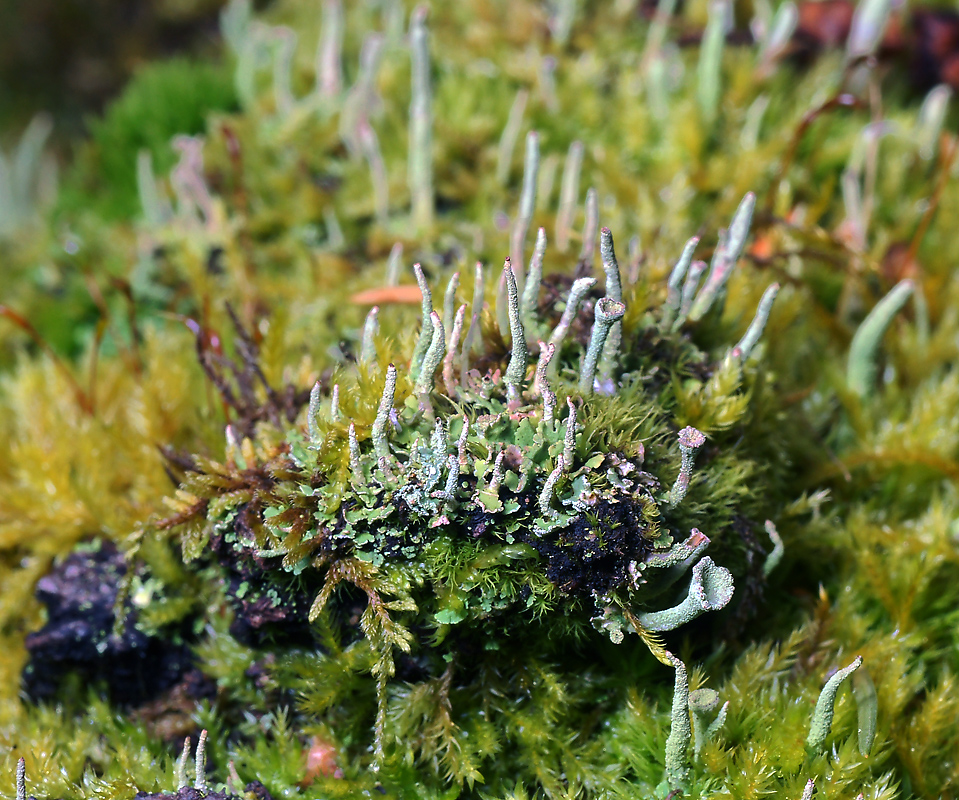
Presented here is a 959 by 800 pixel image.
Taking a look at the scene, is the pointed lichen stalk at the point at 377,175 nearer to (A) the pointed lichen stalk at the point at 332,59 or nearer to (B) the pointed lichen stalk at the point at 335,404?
(A) the pointed lichen stalk at the point at 332,59

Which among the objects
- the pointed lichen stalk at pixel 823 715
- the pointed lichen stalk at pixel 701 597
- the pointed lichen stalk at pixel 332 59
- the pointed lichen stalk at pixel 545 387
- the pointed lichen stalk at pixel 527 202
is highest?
the pointed lichen stalk at pixel 332 59

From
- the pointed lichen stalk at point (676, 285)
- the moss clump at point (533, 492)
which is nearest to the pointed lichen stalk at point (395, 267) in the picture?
the moss clump at point (533, 492)

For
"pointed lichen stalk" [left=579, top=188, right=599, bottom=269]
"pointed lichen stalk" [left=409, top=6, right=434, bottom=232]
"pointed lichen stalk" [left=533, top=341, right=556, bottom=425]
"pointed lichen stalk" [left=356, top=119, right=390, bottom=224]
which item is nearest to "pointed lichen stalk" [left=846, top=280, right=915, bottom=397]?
"pointed lichen stalk" [left=579, top=188, right=599, bottom=269]

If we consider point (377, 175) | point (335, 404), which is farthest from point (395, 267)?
point (335, 404)

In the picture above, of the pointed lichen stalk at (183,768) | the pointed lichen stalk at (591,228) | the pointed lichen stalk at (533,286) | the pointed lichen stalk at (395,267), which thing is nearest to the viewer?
the pointed lichen stalk at (183,768)

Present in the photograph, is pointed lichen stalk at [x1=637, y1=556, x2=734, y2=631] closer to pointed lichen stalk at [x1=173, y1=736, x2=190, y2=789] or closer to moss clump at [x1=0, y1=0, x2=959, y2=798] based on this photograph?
moss clump at [x1=0, y1=0, x2=959, y2=798]
